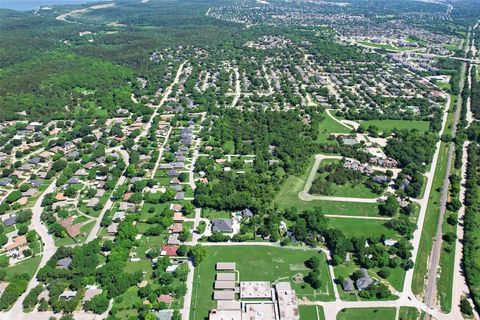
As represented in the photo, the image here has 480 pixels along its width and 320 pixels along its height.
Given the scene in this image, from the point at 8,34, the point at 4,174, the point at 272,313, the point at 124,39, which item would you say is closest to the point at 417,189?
the point at 272,313

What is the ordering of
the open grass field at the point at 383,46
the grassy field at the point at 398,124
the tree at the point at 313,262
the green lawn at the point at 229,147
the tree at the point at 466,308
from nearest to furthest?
the tree at the point at 466,308 < the tree at the point at 313,262 < the green lawn at the point at 229,147 < the grassy field at the point at 398,124 < the open grass field at the point at 383,46

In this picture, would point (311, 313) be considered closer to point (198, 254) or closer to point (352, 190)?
point (198, 254)

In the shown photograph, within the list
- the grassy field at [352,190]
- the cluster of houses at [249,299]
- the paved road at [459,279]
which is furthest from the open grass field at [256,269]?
the grassy field at [352,190]

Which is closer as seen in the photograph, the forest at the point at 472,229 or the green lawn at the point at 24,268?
the forest at the point at 472,229

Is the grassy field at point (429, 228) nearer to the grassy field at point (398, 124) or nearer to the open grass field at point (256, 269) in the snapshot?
the open grass field at point (256, 269)

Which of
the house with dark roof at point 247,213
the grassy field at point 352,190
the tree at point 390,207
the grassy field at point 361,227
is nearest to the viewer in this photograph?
the grassy field at point 361,227

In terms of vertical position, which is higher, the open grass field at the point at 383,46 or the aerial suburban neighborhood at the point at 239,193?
the open grass field at the point at 383,46
